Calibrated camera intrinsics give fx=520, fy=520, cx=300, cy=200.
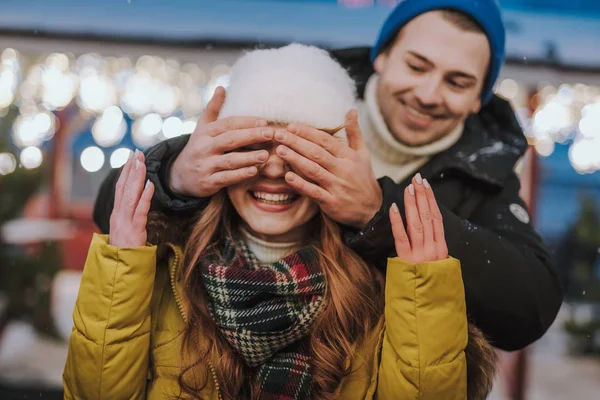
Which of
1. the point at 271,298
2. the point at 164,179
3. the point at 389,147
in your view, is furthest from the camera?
the point at 389,147

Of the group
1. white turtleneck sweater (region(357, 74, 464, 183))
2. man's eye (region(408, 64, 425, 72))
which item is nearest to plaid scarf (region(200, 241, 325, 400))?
white turtleneck sweater (region(357, 74, 464, 183))

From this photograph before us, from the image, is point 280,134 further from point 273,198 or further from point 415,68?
point 415,68

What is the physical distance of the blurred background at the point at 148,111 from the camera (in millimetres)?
2004

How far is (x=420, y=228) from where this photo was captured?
1.02 meters

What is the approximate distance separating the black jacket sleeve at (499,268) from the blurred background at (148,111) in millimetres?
966

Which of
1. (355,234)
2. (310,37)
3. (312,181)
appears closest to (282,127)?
(312,181)

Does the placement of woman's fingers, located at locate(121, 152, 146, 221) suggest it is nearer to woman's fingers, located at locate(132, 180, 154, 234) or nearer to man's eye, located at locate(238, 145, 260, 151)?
woman's fingers, located at locate(132, 180, 154, 234)

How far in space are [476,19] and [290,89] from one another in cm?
57

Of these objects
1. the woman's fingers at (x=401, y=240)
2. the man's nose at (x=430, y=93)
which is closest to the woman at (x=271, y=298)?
the woman's fingers at (x=401, y=240)

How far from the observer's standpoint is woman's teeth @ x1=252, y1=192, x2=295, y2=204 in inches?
44.5

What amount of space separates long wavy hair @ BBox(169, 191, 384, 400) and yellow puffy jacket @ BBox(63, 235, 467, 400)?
0.03 m

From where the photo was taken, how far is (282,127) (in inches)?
43.5

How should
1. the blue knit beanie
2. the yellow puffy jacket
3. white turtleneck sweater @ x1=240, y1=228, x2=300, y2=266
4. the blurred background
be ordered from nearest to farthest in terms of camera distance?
the yellow puffy jacket, white turtleneck sweater @ x1=240, y1=228, x2=300, y2=266, the blue knit beanie, the blurred background

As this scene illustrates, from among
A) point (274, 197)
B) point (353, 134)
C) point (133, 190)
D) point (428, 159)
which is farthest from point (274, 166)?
point (428, 159)
